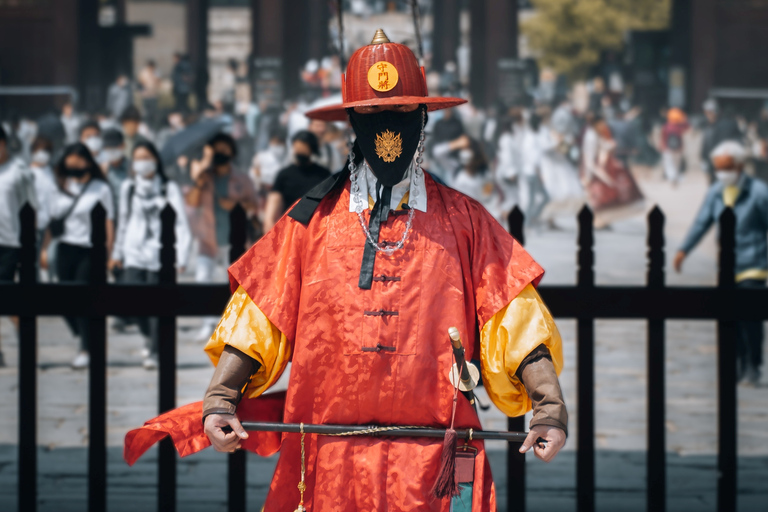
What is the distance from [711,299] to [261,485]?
2212 millimetres

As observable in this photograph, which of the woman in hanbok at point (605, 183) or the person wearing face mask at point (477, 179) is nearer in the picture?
the person wearing face mask at point (477, 179)

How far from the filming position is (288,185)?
19.3 ft

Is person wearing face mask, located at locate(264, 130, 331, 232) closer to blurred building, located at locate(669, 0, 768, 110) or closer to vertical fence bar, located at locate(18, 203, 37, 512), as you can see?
vertical fence bar, located at locate(18, 203, 37, 512)

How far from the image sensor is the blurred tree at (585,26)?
A: 1480 cm

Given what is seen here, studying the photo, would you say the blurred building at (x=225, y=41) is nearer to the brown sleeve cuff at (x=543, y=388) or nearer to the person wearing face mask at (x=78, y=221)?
the person wearing face mask at (x=78, y=221)

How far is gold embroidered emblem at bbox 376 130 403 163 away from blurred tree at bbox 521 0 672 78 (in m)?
12.9

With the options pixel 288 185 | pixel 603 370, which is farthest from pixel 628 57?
pixel 288 185

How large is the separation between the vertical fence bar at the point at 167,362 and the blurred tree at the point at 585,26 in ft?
40.3

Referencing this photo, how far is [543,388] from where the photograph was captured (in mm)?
2189

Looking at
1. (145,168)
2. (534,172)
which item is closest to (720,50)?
(534,172)

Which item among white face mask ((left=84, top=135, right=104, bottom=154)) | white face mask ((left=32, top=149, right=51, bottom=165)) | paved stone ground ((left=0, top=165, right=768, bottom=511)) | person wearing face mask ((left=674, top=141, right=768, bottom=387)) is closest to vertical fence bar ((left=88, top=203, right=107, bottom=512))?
paved stone ground ((left=0, top=165, right=768, bottom=511))

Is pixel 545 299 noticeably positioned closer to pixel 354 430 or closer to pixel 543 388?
pixel 543 388

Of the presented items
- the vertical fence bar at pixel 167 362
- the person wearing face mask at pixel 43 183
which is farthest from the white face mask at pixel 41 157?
the vertical fence bar at pixel 167 362

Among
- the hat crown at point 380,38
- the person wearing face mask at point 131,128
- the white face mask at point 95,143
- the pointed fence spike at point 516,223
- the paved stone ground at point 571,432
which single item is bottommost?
the paved stone ground at point 571,432
